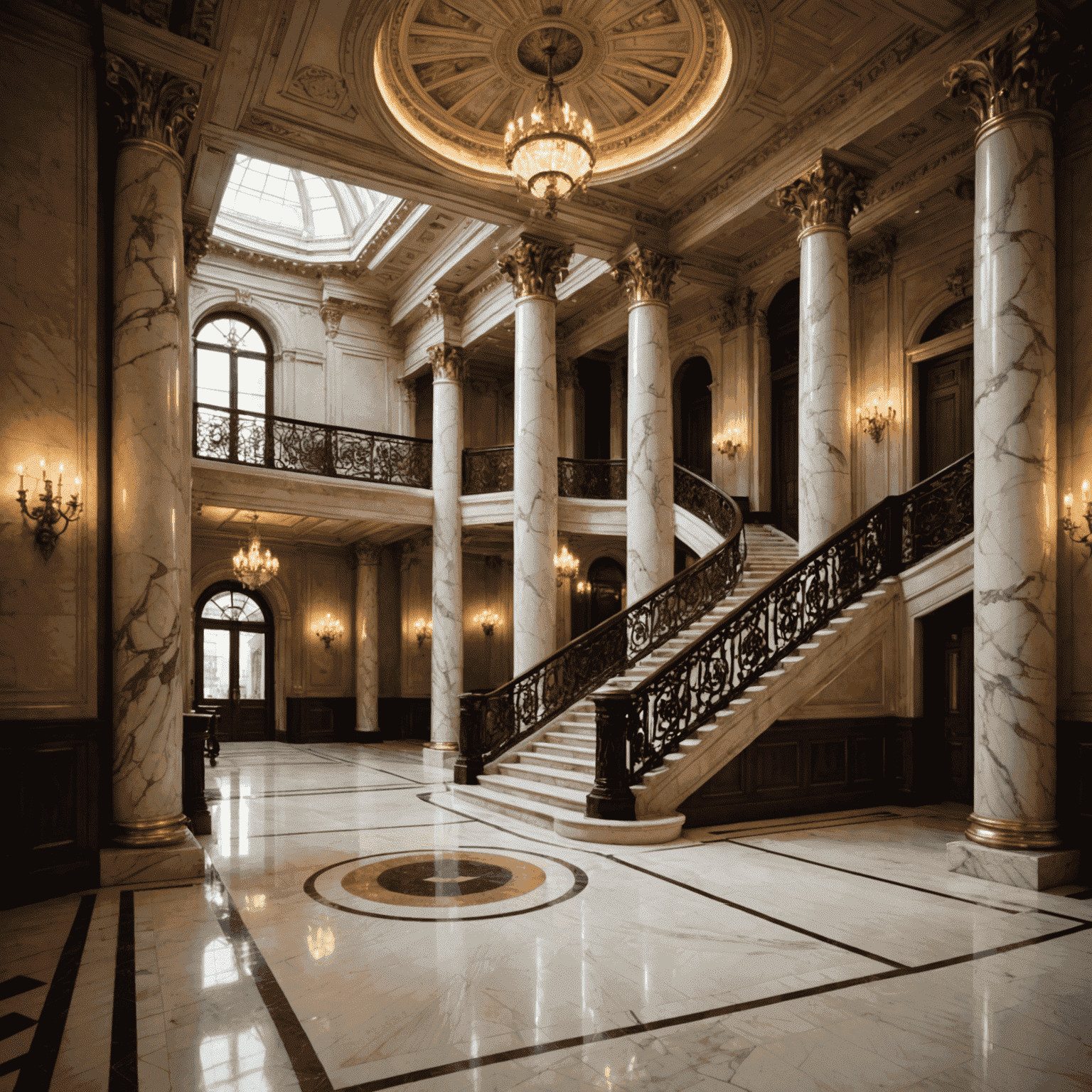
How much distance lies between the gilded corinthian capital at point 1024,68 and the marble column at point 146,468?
605cm

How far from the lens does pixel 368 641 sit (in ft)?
55.1

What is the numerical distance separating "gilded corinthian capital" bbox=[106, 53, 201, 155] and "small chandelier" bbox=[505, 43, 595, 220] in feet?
8.59

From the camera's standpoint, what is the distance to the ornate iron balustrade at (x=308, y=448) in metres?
13.0

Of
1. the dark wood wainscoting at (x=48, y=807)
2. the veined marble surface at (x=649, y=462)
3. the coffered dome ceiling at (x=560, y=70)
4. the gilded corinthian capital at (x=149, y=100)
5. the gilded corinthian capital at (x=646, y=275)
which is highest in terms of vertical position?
the coffered dome ceiling at (x=560, y=70)

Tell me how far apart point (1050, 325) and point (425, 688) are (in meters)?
13.7

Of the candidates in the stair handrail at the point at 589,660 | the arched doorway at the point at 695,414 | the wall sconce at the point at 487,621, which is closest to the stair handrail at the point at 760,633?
the stair handrail at the point at 589,660

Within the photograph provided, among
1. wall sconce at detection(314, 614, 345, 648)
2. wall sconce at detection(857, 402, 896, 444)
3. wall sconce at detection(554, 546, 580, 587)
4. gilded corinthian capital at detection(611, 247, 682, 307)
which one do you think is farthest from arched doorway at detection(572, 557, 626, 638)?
gilded corinthian capital at detection(611, 247, 682, 307)

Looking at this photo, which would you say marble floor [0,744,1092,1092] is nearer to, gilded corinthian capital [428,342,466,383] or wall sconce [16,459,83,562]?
wall sconce [16,459,83,562]

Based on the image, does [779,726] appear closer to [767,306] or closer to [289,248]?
[767,306]

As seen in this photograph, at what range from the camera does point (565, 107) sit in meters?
7.70

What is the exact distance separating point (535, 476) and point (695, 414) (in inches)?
197

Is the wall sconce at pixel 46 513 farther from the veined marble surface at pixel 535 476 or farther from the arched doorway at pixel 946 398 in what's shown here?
the arched doorway at pixel 946 398

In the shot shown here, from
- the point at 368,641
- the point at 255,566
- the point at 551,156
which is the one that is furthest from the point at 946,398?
the point at 368,641

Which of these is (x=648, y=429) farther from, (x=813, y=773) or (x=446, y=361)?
(x=813, y=773)
